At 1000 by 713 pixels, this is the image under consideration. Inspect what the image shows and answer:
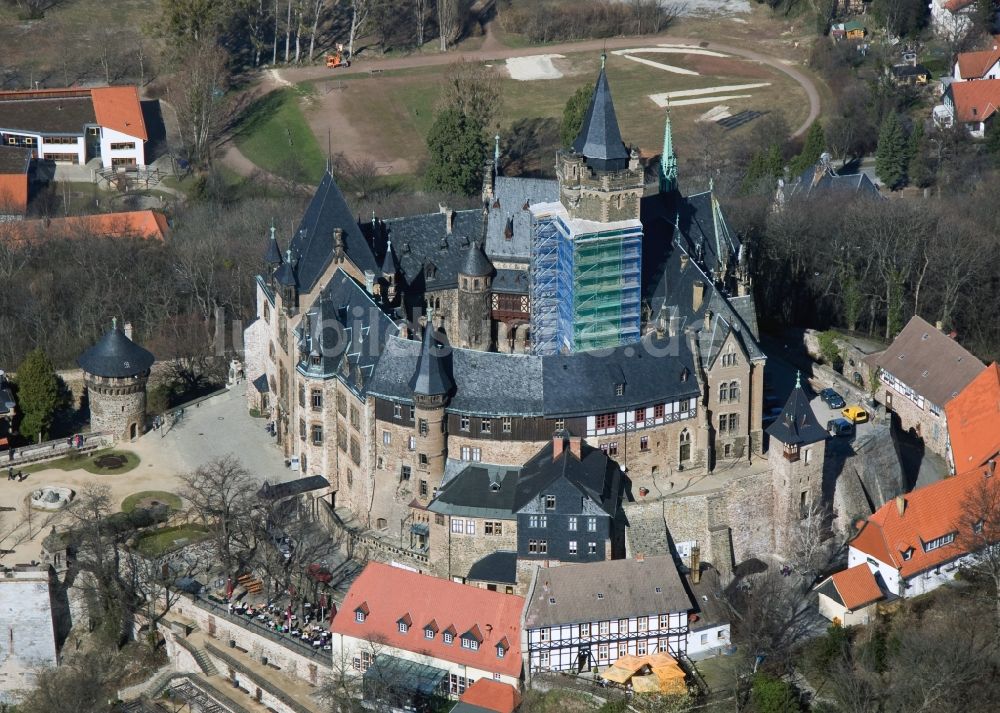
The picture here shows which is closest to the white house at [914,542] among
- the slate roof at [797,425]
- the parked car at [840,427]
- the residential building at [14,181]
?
the slate roof at [797,425]

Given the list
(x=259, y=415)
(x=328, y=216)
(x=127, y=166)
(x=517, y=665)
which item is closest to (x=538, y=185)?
(x=328, y=216)

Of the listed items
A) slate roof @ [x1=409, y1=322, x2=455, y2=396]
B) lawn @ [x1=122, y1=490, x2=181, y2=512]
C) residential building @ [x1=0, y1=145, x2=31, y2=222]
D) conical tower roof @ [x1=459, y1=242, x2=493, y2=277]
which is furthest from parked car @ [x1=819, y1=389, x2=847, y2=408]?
residential building @ [x1=0, y1=145, x2=31, y2=222]

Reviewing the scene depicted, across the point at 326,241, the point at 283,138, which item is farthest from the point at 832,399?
the point at 283,138

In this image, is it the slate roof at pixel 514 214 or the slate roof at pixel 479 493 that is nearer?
the slate roof at pixel 479 493

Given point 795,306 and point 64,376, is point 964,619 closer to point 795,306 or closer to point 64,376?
point 795,306

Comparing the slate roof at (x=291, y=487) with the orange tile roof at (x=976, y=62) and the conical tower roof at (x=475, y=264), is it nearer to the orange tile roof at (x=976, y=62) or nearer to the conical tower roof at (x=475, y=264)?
the conical tower roof at (x=475, y=264)

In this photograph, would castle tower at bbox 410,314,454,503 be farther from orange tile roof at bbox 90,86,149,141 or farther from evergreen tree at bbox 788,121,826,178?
orange tile roof at bbox 90,86,149,141

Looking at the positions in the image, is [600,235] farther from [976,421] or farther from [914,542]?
[976,421]
